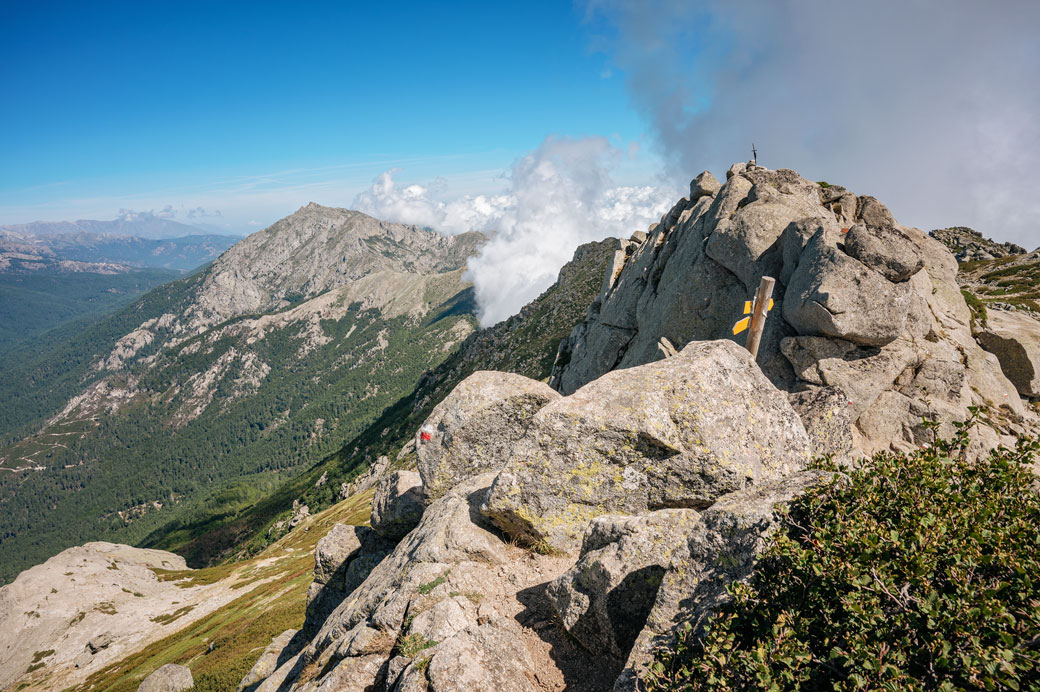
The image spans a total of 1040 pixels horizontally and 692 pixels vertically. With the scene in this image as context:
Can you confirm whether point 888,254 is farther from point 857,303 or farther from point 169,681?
point 169,681

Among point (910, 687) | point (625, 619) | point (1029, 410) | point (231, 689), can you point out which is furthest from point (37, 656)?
point (1029, 410)

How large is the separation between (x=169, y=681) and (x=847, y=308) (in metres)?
67.0

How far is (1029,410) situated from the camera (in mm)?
29562

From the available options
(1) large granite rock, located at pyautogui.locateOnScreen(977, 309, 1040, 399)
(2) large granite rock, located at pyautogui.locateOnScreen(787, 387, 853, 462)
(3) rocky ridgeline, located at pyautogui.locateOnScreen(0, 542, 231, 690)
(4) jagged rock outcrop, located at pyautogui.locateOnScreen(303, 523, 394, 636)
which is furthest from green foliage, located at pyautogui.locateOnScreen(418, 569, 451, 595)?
(3) rocky ridgeline, located at pyautogui.locateOnScreen(0, 542, 231, 690)

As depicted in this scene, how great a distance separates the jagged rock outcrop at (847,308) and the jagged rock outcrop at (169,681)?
55325mm

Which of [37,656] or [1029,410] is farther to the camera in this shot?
[37,656]

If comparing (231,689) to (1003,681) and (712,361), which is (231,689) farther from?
(1003,681)

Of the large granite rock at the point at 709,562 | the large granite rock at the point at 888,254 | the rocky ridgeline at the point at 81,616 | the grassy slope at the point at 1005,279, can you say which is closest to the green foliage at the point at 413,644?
the large granite rock at the point at 709,562

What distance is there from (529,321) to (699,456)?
15854 cm

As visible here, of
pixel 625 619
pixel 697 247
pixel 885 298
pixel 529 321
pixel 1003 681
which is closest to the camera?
pixel 1003 681

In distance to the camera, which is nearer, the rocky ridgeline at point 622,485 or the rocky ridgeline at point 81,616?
the rocky ridgeline at point 622,485

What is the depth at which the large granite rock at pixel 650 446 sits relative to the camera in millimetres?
13938

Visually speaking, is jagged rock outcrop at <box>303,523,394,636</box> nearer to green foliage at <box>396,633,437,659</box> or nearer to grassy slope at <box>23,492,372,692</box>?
green foliage at <box>396,633,437,659</box>

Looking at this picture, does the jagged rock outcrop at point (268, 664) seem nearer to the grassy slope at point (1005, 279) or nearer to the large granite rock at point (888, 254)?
the large granite rock at point (888, 254)
